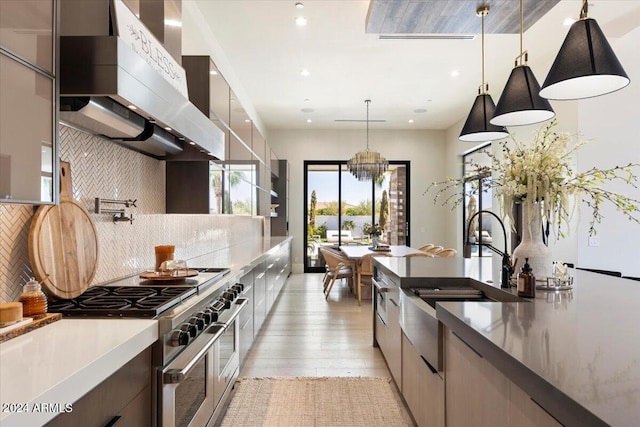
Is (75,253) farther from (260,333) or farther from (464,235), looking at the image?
(464,235)

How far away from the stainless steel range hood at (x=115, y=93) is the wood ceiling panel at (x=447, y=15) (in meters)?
1.95

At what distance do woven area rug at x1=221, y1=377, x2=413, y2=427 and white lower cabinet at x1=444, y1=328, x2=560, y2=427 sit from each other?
101 centimetres

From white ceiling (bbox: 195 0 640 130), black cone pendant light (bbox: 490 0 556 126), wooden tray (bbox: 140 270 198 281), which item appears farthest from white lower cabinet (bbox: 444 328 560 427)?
white ceiling (bbox: 195 0 640 130)

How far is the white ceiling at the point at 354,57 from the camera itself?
378 cm

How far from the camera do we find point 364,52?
4.73 meters

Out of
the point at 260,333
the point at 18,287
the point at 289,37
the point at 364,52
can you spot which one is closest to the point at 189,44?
the point at 289,37

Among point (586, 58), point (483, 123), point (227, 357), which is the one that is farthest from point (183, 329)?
point (483, 123)

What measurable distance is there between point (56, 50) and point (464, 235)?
7.92 meters

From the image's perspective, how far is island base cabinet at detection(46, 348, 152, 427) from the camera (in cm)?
101

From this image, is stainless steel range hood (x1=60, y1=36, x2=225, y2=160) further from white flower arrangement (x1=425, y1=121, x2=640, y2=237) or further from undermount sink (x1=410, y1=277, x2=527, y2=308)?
undermount sink (x1=410, y1=277, x2=527, y2=308)

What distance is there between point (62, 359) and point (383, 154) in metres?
8.49

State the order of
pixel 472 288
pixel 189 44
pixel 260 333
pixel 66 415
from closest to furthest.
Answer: pixel 66 415, pixel 472 288, pixel 189 44, pixel 260 333

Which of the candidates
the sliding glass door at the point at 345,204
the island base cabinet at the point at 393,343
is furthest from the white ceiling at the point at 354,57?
the island base cabinet at the point at 393,343

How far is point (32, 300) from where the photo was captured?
4.63 feet
